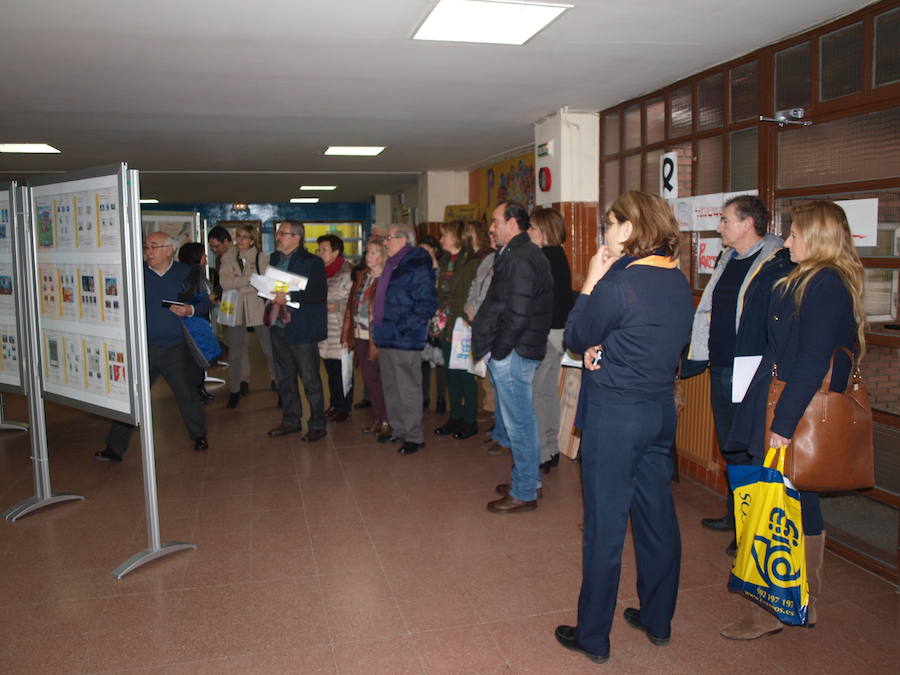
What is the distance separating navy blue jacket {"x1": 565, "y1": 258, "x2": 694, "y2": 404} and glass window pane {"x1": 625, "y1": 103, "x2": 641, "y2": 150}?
10.4 ft

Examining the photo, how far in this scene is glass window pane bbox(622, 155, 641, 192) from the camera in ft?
17.0

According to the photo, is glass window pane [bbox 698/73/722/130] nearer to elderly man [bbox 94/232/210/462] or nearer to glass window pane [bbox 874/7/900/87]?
glass window pane [bbox 874/7/900/87]

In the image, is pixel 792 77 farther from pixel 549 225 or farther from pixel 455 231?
pixel 455 231

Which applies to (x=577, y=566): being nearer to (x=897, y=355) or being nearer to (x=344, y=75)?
(x=897, y=355)

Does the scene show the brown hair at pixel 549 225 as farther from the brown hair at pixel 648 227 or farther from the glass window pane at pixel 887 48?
the brown hair at pixel 648 227

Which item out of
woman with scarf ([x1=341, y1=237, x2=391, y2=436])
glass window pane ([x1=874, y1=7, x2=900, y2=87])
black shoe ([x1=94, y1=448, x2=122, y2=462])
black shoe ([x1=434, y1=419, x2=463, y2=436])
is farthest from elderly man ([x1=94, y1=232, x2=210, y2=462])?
glass window pane ([x1=874, y1=7, x2=900, y2=87])

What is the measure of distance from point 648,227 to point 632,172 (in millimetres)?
3158

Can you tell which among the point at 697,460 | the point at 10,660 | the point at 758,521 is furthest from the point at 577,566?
the point at 10,660

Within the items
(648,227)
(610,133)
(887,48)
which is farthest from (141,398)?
(610,133)

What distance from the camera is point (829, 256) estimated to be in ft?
8.34

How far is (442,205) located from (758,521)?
8.32 m

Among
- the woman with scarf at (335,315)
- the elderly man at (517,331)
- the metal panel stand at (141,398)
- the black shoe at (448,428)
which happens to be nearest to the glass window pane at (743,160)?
the elderly man at (517,331)

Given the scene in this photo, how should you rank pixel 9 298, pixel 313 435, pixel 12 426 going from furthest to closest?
1. pixel 12 426
2. pixel 313 435
3. pixel 9 298

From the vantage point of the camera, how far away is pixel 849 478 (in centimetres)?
254
